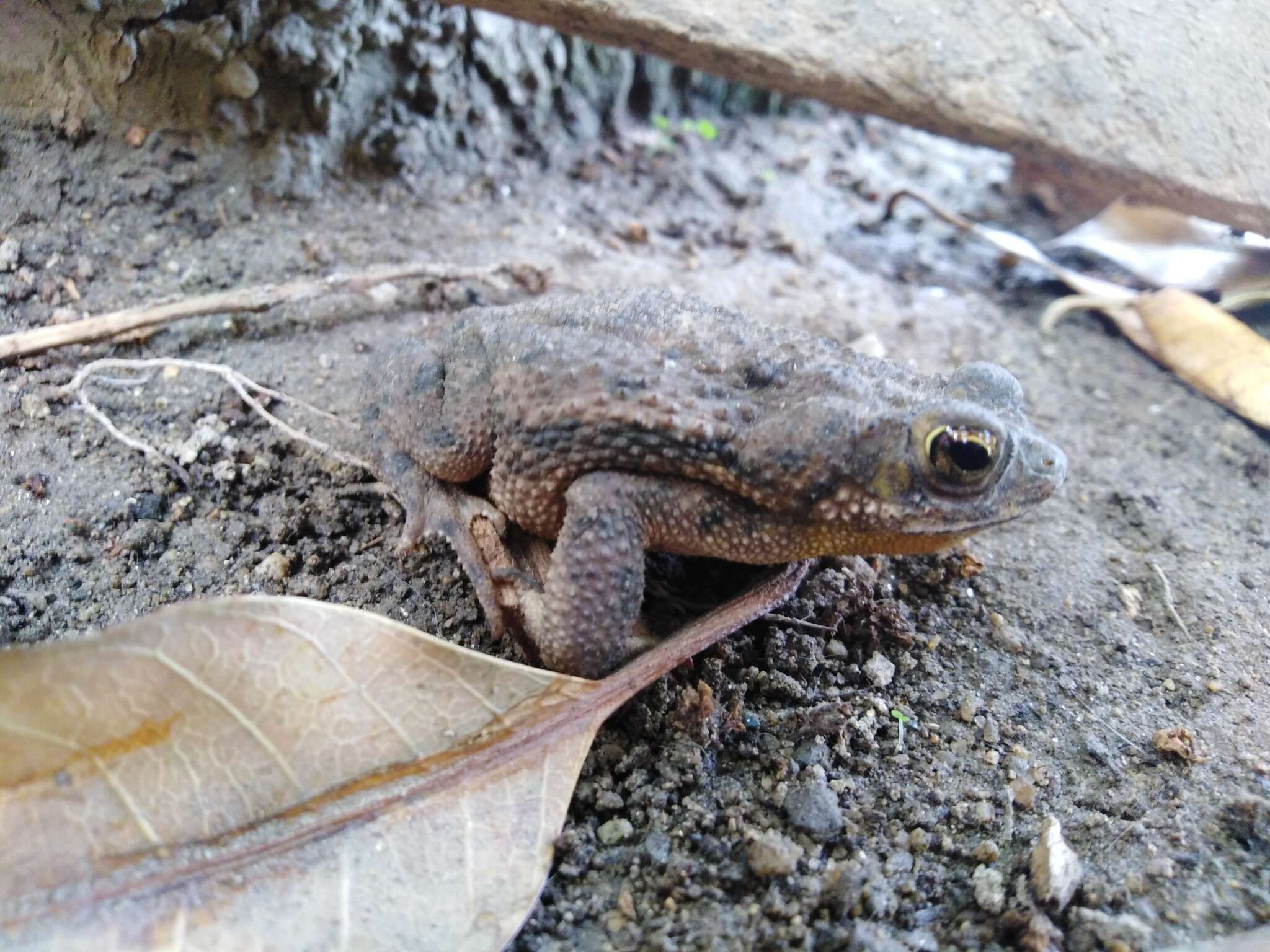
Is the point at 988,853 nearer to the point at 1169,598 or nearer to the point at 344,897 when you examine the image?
the point at 1169,598

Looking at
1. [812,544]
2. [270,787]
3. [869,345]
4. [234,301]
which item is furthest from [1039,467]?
[234,301]

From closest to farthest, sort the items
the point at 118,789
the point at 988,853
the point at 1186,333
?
1. the point at 118,789
2. the point at 988,853
3. the point at 1186,333

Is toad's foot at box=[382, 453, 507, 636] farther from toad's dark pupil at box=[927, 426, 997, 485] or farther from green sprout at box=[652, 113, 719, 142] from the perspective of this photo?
green sprout at box=[652, 113, 719, 142]

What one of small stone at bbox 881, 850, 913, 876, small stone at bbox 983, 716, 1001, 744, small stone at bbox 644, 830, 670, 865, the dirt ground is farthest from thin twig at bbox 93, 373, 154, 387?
small stone at bbox 983, 716, 1001, 744

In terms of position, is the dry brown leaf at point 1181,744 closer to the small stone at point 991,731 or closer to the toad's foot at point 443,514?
the small stone at point 991,731

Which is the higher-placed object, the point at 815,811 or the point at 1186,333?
the point at 1186,333

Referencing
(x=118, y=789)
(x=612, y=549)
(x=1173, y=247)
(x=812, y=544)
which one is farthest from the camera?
(x=1173, y=247)

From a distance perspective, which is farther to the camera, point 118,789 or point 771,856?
point 771,856

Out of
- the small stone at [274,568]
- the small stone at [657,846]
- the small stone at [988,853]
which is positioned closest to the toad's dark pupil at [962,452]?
the small stone at [988,853]
